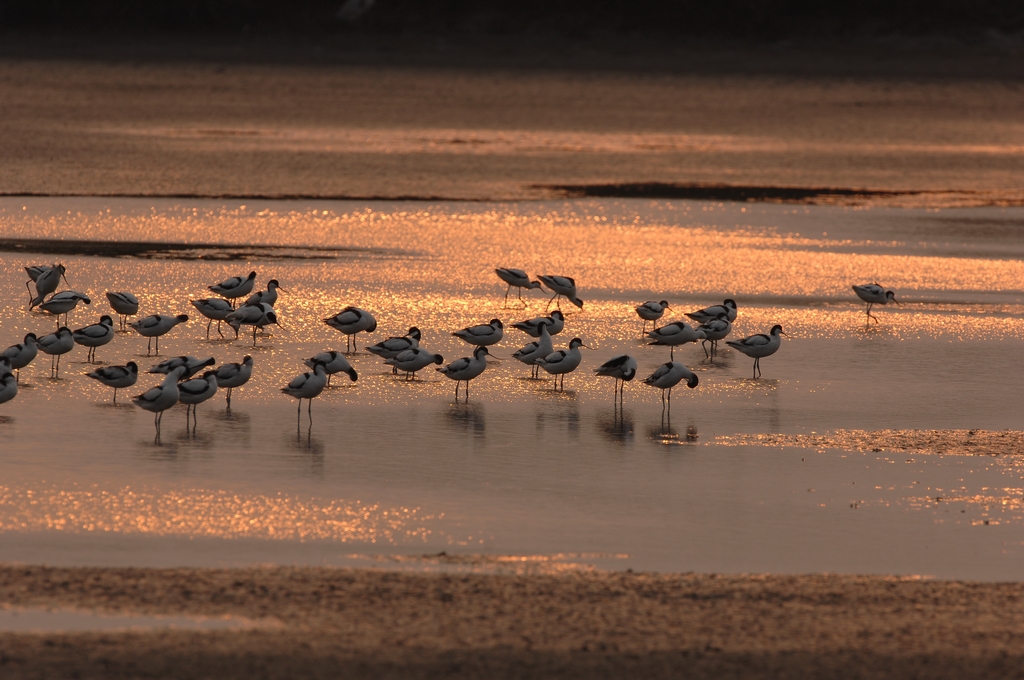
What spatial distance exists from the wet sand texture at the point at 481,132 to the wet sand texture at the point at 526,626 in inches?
770

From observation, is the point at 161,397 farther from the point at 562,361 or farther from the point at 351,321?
the point at 562,361

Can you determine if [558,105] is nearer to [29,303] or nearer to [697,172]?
[697,172]

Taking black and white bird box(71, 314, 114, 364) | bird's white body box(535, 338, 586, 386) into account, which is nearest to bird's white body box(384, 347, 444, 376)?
bird's white body box(535, 338, 586, 386)

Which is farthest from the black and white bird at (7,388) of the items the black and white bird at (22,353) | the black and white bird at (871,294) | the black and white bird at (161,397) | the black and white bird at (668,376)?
the black and white bird at (871,294)

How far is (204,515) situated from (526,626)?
2.98m

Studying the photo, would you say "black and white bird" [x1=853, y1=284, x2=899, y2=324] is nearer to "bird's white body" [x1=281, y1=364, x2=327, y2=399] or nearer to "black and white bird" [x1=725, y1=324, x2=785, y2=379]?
"black and white bird" [x1=725, y1=324, x2=785, y2=379]

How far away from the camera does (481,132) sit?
3738 centimetres

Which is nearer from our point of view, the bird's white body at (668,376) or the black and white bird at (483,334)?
the bird's white body at (668,376)

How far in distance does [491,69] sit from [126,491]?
1536 inches

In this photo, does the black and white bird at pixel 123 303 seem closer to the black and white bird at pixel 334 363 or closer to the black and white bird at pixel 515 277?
the black and white bird at pixel 334 363

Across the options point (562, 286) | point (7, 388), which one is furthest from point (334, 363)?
point (562, 286)

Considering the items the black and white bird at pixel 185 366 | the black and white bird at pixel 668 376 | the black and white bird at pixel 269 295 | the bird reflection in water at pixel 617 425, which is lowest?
the bird reflection in water at pixel 617 425

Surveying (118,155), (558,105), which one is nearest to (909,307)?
(118,155)

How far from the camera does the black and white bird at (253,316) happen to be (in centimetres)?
1578
